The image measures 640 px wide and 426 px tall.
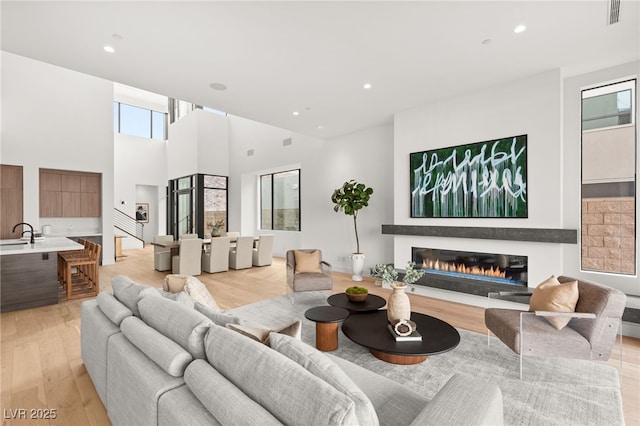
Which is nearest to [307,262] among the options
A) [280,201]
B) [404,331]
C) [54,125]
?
[404,331]

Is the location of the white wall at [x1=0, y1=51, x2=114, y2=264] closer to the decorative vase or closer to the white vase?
the white vase

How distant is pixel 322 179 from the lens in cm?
729

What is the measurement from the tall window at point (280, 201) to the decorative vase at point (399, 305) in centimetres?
605

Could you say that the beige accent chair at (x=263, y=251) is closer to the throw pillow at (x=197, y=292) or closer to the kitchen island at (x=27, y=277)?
the kitchen island at (x=27, y=277)

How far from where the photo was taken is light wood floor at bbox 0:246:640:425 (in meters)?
2.09

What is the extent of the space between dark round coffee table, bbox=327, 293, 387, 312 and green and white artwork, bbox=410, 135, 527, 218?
209 centimetres

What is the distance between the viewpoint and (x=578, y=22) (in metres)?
2.82

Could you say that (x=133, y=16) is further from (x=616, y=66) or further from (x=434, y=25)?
(x=616, y=66)

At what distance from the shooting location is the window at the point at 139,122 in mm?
11648

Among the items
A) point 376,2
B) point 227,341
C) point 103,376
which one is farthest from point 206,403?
point 376,2

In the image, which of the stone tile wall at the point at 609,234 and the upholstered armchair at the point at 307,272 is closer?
the stone tile wall at the point at 609,234

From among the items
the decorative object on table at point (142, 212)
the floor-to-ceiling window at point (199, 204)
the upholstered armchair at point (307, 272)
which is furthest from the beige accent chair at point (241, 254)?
the decorative object on table at point (142, 212)

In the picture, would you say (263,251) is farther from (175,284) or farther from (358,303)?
(175,284)

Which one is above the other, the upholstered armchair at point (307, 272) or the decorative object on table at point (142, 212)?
the decorative object on table at point (142, 212)
